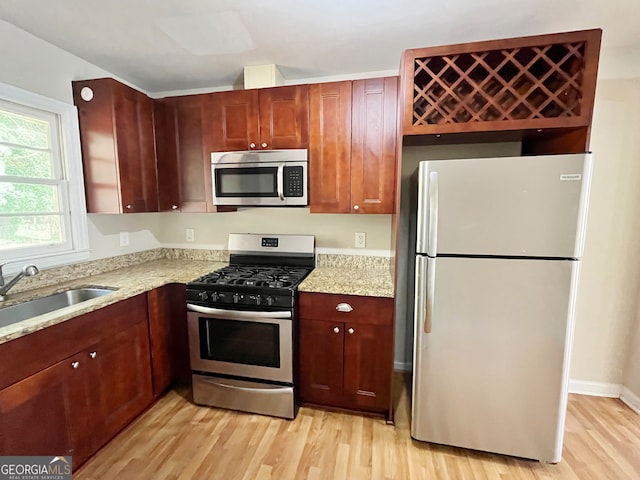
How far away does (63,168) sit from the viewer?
2029mm

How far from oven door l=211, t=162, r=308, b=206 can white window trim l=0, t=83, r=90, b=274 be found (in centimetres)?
88

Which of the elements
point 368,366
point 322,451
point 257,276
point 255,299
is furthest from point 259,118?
point 322,451

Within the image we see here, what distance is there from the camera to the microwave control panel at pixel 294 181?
6.89 ft

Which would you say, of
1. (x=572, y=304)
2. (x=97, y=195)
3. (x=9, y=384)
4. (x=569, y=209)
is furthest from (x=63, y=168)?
(x=572, y=304)

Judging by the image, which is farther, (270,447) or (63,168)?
(63,168)

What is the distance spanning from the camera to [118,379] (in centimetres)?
179

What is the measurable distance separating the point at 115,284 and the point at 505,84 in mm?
2574

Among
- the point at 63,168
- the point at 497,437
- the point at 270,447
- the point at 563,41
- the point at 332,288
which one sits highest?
the point at 563,41

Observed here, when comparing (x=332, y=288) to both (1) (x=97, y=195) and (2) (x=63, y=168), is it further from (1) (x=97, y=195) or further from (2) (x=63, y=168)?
(2) (x=63, y=168)

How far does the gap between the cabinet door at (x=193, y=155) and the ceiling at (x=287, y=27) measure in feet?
0.89

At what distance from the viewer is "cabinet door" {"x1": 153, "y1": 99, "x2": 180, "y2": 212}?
2.32 m

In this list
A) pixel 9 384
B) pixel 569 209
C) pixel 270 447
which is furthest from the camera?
pixel 270 447

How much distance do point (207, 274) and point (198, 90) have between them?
62.2 inches

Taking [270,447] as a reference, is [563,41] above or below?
above
